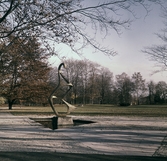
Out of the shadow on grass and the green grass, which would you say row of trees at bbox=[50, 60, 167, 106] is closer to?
the green grass

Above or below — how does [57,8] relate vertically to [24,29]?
above

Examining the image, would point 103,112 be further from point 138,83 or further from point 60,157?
point 138,83

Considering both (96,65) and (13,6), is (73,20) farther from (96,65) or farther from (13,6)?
(96,65)

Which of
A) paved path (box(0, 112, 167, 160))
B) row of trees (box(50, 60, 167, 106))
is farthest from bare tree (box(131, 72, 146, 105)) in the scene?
paved path (box(0, 112, 167, 160))

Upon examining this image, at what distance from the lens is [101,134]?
1124 centimetres

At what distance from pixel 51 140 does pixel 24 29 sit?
4.10m

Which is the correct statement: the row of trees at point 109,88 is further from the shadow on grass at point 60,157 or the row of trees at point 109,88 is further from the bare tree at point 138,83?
the shadow on grass at point 60,157

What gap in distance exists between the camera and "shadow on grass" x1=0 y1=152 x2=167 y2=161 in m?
6.77

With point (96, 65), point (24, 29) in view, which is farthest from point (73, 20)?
point (96, 65)

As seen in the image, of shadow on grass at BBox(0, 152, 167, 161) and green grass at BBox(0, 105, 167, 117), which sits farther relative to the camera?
green grass at BBox(0, 105, 167, 117)

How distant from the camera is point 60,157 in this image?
6988 mm

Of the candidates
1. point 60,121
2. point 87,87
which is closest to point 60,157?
point 60,121

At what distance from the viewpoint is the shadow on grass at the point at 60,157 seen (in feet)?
22.2

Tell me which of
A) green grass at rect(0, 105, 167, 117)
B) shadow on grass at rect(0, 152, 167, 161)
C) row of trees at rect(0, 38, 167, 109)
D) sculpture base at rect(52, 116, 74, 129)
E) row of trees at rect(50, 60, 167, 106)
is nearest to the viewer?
shadow on grass at rect(0, 152, 167, 161)
